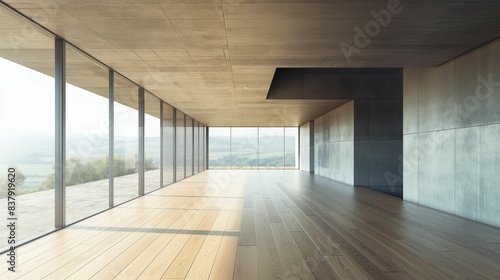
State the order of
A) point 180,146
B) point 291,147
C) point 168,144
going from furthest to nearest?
1. point 291,147
2. point 180,146
3. point 168,144

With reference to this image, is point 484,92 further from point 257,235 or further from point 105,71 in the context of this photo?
Result: point 105,71

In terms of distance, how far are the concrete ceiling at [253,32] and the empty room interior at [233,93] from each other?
0.03 meters

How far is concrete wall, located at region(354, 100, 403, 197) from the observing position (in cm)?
1061

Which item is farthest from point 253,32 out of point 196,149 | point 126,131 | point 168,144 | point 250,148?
point 250,148

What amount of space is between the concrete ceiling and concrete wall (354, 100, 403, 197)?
418cm

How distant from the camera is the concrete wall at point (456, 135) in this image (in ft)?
17.4

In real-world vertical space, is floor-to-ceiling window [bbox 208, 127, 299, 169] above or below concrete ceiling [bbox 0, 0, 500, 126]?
below

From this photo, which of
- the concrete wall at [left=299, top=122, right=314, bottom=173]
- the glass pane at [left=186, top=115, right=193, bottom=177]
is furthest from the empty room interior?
the concrete wall at [left=299, top=122, right=314, bottom=173]

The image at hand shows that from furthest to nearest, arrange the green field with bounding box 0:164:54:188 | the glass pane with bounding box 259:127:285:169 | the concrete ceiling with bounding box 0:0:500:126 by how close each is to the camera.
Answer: the glass pane with bounding box 259:127:285:169
the green field with bounding box 0:164:54:188
the concrete ceiling with bounding box 0:0:500:126

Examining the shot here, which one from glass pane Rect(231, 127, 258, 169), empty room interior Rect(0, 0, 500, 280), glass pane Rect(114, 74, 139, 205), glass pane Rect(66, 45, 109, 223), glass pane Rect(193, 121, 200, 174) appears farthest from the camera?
glass pane Rect(231, 127, 258, 169)

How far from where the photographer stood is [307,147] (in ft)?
62.2

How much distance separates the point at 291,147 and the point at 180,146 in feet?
→ 32.7

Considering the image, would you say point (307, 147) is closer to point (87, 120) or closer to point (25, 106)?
point (87, 120)

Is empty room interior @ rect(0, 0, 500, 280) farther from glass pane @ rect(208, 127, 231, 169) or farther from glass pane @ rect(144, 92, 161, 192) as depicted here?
glass pane @ rect(208, 127, 231, 169)
